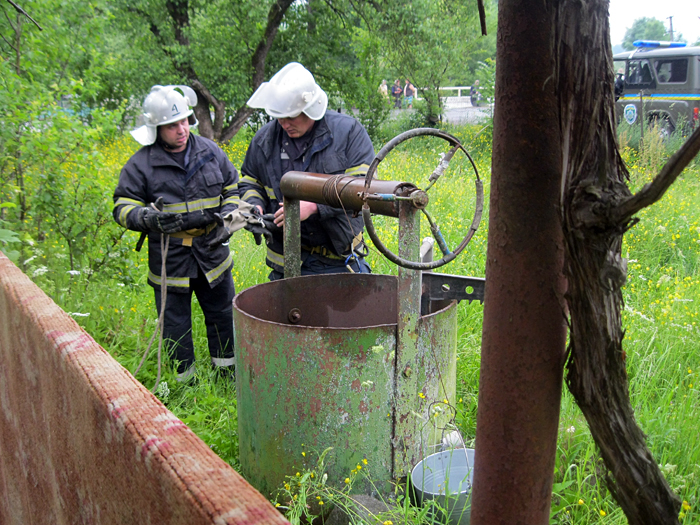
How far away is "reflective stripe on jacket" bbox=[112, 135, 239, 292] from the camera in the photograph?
11.5 feet

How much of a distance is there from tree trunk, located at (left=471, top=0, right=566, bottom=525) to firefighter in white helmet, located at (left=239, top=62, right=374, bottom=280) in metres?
2.08

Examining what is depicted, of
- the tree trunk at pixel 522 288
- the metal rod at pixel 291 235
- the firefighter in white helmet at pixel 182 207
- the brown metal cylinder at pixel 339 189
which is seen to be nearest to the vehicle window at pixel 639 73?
the firefighter in white helmet at pixel 182 207

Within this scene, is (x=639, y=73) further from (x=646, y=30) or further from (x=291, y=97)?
(x=646, y=30)

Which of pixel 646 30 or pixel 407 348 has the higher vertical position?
pixel 646 30

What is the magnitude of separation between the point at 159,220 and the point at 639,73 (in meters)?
11.9

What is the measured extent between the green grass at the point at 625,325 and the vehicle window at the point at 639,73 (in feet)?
20.4

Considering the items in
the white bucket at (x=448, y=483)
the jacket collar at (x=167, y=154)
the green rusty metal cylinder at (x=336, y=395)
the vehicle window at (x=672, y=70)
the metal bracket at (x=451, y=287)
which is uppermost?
the vehicle window at (x=672, y=70)

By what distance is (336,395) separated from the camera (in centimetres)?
206

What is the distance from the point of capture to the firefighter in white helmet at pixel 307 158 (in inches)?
116

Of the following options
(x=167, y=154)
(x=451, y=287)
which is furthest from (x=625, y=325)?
(x=167, y=154)

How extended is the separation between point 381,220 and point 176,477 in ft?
16.7

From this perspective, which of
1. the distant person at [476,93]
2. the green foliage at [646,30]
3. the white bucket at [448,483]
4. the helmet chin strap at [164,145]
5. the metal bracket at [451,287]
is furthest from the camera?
the green foliage at [646,30]

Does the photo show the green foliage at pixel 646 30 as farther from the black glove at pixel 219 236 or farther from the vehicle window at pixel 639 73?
the black glove at pixel 219 236

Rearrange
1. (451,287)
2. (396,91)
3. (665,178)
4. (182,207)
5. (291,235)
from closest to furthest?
1. (665,178)
2. (451,287)
3. (291,235)
4. (182,207)
5. (396,91)
